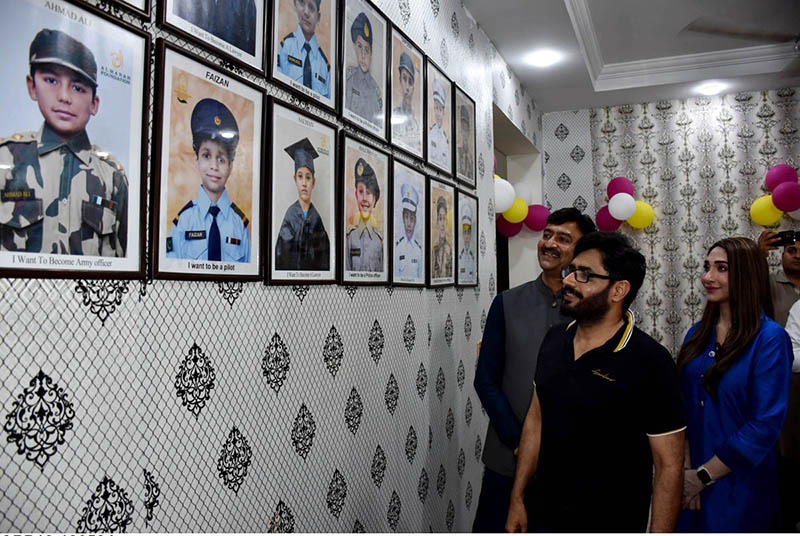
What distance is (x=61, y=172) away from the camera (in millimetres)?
927

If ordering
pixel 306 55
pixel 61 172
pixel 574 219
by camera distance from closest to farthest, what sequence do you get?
pixel 61 172 < pixel 306 55 < pixel 574 219

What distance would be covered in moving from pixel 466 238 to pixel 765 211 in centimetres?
277

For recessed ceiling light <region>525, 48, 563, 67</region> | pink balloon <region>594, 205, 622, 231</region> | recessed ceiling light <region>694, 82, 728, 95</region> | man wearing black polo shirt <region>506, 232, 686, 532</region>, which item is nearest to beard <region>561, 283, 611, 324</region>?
man wearing black polo shirt <region>506, 232, 686, 532</region>

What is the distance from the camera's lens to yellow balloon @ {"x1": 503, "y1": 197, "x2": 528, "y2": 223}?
14.2ft

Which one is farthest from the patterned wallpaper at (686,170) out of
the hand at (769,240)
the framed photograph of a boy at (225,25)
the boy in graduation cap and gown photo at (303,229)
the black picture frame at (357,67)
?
the framed photograph of a boy at (225,25)

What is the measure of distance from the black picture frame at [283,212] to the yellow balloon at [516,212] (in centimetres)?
278

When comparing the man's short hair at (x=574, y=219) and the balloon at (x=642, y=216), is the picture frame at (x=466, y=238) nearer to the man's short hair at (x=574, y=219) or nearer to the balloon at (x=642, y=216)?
the man's short hair at (x=574, y=219)

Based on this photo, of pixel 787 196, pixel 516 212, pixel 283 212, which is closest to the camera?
pixel 283 212

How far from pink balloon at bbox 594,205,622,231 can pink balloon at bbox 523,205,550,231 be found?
482 mm

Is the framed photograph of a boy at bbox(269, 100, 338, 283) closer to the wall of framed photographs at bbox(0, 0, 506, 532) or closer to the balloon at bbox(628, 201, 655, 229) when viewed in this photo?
the wall of framed photographs at bbox(0, 0, 506, 532)

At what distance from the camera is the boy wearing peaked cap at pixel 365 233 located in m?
1.80

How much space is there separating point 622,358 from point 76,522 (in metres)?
1.29

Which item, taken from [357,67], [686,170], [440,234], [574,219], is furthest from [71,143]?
[686,170]

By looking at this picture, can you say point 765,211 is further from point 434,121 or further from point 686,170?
point 434,121
